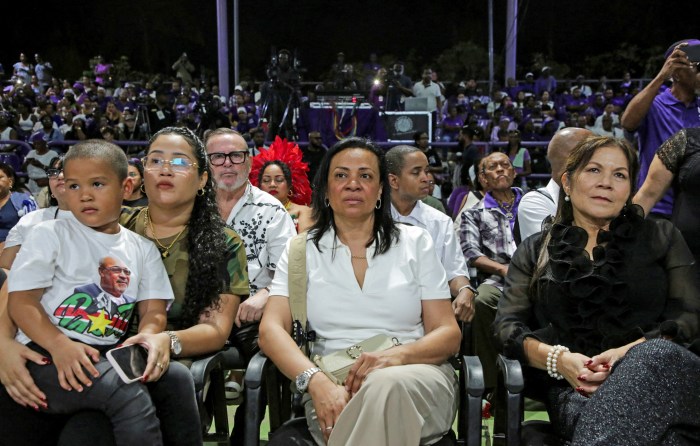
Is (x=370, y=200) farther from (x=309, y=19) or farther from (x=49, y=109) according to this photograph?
(x=309, y=19)

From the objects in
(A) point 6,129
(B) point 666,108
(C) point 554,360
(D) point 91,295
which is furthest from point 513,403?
(A) point 6,129

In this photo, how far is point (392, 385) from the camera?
81.7 inches

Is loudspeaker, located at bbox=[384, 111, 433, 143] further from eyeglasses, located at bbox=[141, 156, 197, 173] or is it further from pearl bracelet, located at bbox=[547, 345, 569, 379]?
pearl bracelet, located at bbox=[547, 345, 569, 379]

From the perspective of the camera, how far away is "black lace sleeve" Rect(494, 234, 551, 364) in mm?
2439

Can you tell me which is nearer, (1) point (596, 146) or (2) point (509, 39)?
(1) point (596, 146)

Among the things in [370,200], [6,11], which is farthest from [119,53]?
[370,200]

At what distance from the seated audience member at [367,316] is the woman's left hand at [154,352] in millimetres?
335

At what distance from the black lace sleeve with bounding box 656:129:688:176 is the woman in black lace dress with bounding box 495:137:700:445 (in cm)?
47

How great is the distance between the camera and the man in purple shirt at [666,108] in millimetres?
3387

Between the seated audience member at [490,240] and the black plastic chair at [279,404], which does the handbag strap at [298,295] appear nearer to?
the black plastic chair at [279,404]

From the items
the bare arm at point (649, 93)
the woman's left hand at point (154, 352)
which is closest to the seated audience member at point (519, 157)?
the bare arm at point (649, 93)

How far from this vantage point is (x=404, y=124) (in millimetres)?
10453

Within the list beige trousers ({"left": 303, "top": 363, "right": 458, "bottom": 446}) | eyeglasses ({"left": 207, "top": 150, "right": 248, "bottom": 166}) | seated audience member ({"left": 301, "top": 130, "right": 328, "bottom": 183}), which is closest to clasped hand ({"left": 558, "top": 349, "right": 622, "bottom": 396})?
beige trousers ({"left": 303, "top": 363, "right": 458, "bottom": 446})

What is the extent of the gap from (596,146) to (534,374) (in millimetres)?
850
